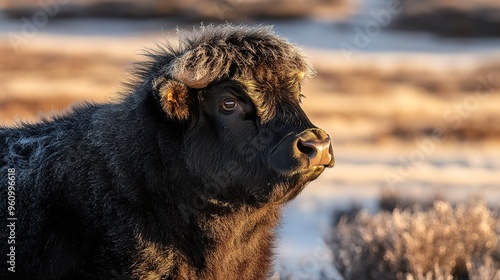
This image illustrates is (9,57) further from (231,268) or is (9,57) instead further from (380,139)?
(231,268)

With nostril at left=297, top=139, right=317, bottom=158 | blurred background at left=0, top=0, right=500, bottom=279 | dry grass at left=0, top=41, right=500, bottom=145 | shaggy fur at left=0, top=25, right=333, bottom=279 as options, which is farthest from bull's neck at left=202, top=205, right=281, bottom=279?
dry grass at left=0, top=41, right=500, bottom=145

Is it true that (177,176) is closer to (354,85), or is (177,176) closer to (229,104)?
(229,104)

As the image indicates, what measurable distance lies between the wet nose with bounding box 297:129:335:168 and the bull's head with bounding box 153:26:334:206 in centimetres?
18

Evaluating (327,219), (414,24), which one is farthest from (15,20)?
(327,219)

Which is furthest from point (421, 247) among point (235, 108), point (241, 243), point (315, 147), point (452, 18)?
point (452, 18)

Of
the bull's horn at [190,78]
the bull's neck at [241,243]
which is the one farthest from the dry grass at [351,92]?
the bull's horn at [190,78]

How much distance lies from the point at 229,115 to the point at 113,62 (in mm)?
26225

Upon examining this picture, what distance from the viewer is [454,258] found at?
27.0 feet

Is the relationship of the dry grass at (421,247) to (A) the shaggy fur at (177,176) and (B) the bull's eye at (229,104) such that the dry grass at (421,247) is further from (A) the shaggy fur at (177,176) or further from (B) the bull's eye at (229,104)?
(B) the bull's eye at (229,104)

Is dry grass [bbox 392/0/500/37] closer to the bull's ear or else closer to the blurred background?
the blurred background

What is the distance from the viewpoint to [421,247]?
26.5ft

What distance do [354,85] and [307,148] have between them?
24.2m

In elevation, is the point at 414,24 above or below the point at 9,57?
below

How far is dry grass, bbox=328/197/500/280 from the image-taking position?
7.93 metres
